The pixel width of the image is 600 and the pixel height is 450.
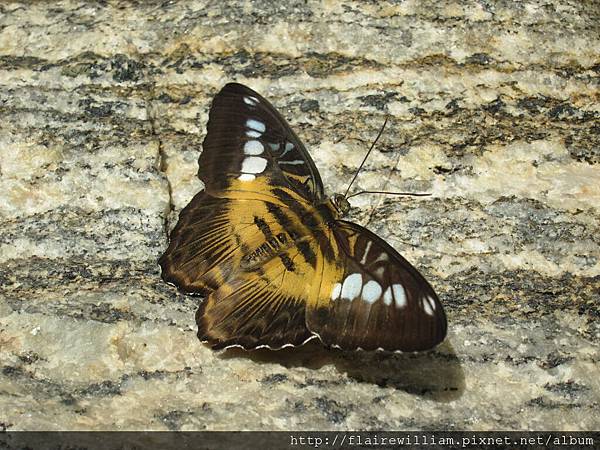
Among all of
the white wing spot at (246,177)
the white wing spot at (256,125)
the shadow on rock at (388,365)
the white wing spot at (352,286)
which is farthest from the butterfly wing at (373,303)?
the white wing spot at (256,125)

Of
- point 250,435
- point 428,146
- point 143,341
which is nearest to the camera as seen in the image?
point 250,435

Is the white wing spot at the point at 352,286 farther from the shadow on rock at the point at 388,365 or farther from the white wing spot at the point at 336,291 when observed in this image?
the shadow on rock at the point at 388,365

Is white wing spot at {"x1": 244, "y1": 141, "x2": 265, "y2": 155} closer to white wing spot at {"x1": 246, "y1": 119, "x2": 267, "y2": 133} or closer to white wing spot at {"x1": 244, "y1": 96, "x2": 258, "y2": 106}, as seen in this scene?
white wing spot at {"x1": 246, "y1": 119, "x2": 267, "y2": 133}

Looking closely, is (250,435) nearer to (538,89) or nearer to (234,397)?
(234,397)

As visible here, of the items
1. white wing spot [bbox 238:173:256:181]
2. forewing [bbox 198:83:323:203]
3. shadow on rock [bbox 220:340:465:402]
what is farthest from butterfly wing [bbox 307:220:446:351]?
white wing spot [bbox 238:173:256:181]

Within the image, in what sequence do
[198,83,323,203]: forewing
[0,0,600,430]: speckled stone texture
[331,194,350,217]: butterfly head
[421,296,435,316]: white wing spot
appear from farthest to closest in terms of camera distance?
[198,83,323,203]: forewing → [331,194,350,217]: butterfly head → [0,0,600,430]: speckled stone texture → [421,296,435,316]: white wing spot

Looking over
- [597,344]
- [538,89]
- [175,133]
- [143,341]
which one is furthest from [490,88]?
[143,341]

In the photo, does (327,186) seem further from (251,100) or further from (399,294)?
(399,294)
